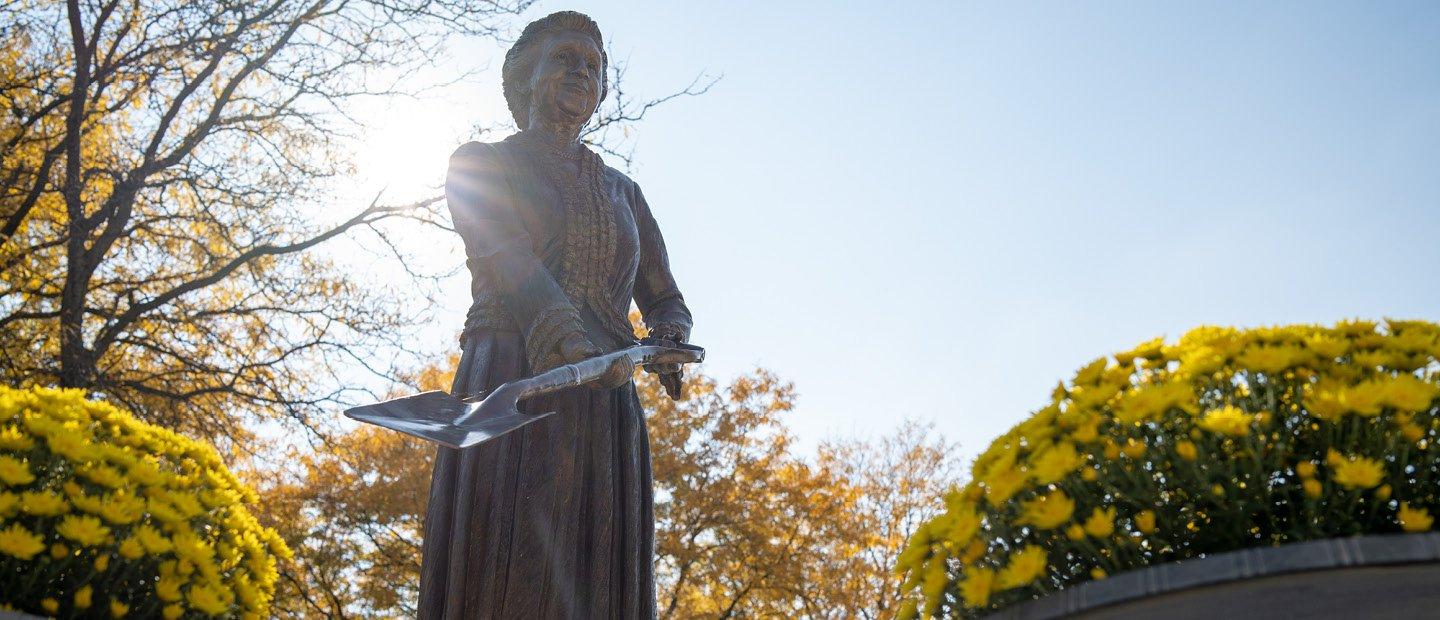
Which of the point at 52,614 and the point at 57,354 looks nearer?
the point at 52,614

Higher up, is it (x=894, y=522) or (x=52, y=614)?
(x=894, y=522)

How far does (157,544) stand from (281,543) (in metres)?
0.58

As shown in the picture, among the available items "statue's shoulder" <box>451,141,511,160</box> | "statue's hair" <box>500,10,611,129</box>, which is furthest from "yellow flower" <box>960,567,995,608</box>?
"statue's hair" <box>500,10,611,129</box>

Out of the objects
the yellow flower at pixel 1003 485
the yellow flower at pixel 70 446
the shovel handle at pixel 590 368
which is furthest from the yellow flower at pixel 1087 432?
the yellow flower at pixel 70 446

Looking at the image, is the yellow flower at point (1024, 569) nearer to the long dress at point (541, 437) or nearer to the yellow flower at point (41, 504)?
the long dress at point (541, 437)

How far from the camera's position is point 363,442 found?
14.0 metres

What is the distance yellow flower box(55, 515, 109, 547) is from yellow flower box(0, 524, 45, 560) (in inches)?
2.2

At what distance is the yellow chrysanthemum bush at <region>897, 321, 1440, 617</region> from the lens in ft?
6.02

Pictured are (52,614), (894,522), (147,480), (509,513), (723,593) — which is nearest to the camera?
(52,614)

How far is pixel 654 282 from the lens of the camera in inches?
161

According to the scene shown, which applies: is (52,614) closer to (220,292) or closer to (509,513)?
(509,513)

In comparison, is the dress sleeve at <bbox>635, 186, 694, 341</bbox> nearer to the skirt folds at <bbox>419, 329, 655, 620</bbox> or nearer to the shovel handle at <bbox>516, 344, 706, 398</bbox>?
the shovel handle at <bbox>516, 344, 706, 398</bbox>

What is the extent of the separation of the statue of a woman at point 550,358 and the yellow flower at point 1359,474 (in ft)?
6.32

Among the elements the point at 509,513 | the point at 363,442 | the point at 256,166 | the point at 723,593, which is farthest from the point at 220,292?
the point at 509,513
